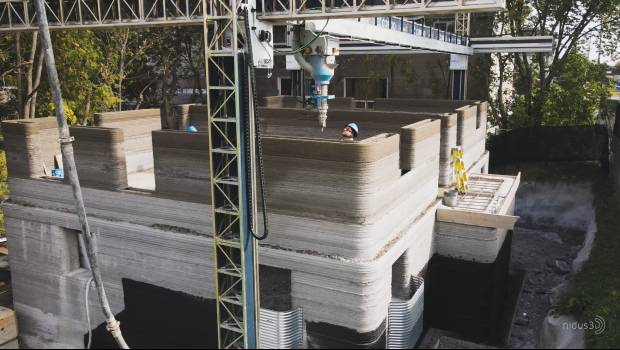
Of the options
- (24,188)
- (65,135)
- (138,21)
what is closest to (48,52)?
(65,135)

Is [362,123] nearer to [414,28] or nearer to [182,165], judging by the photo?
[414,28]

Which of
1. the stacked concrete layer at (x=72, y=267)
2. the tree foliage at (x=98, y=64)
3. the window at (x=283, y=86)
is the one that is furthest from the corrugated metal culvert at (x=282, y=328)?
the window at (x=283, y=86)

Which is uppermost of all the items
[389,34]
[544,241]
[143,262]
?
[389,34]

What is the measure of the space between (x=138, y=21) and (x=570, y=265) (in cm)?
1786

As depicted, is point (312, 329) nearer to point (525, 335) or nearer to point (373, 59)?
point (525, 335)

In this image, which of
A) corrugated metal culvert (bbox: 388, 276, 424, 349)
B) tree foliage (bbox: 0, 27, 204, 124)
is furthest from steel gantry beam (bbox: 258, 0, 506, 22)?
tree foliage (bbox: 0, 27, 204, 124)

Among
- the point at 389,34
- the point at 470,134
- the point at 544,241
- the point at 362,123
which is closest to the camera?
the point at 362,123

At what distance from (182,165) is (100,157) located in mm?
2903

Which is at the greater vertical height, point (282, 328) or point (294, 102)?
point (294, 102)

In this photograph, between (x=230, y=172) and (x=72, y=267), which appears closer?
(x=230, y=172)

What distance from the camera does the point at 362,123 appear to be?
655 inches

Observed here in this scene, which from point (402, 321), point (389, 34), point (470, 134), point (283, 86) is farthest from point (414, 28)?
point (283, 86)

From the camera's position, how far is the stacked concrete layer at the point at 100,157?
14.4 meters

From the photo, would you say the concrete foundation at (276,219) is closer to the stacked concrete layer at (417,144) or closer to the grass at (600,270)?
the stacked concrete layer at (417,144)
